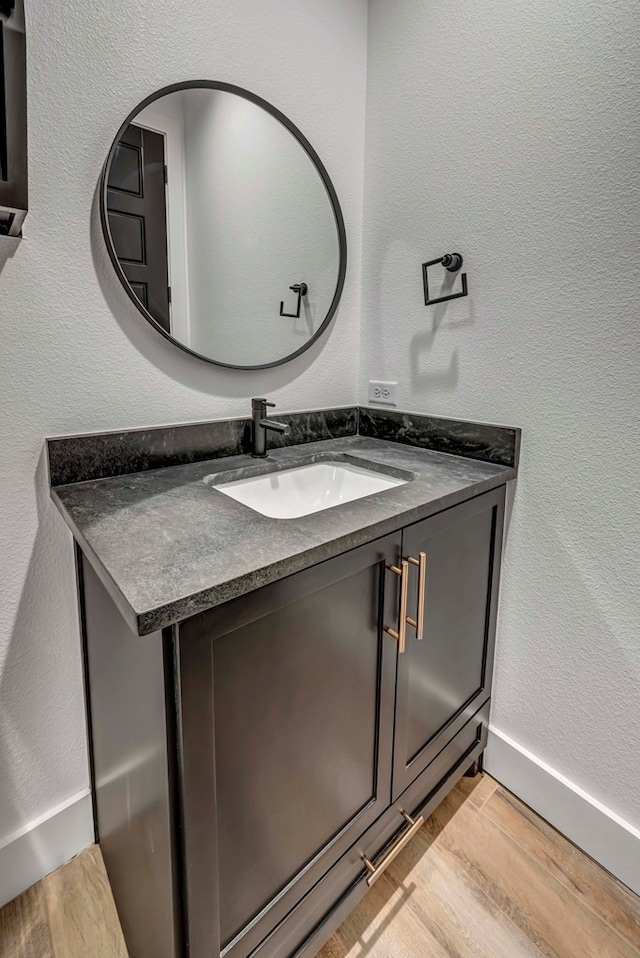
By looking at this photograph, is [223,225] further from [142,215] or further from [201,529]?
[201,529]

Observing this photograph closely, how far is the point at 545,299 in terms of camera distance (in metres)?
1.18

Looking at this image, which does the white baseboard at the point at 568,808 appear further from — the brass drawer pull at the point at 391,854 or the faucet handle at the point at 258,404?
the faucet handle at the point at 258,404

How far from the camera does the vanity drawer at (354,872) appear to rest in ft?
2.94

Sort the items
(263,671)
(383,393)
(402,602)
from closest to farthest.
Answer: (263,671)
(402,602)
(383,393)

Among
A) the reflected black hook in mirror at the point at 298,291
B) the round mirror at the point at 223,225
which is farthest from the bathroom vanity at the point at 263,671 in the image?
the reflected black hook in mirror at the point at 298,291

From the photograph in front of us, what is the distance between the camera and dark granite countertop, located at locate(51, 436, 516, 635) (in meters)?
0.64

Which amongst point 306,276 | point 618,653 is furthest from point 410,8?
point 618,653

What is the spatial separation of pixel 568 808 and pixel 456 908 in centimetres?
39

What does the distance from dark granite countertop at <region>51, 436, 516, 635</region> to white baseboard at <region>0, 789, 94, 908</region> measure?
0.77 meters

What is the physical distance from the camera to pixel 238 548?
756mm

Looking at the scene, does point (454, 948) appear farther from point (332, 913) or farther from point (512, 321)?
point (512, 321)

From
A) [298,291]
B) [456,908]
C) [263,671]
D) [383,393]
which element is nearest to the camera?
[263,671]

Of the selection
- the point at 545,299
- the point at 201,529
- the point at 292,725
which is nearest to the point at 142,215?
the point at 201,529

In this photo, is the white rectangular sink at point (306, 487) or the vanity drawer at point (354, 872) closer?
the vanity drawer at point (354, 872)
